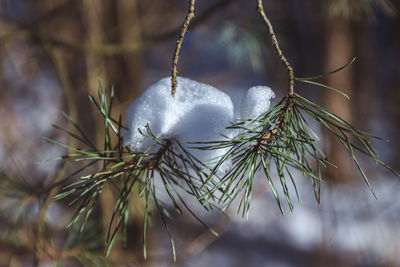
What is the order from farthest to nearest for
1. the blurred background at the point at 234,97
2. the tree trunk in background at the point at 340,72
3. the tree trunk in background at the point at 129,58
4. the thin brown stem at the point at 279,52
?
1. the tree trunk in background at the point at 340,72
2. the tree trunk in background at the point at 129,58
3. the blurred background at the point at 234,97
4. the thin brown stem at the point at 279,52

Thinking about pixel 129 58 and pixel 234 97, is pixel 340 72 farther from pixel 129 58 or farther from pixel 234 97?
pixel 234 97

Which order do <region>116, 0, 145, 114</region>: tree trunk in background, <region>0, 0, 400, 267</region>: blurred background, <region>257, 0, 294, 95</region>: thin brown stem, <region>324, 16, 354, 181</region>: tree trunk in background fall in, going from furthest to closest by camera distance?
<region>324, 16, 354, 181</region>: tree trunk in background
<region>116, 0, 145, 114</region>: tree trunk in background
<region>0, 0, 400, 267</region>: blurred background
<region>257, 0, 294, 95</region>: thin brown stem

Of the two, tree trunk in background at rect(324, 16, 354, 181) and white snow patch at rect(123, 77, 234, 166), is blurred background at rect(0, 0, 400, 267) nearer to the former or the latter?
tree trunk in background at rect(324, 16, 354, 181)

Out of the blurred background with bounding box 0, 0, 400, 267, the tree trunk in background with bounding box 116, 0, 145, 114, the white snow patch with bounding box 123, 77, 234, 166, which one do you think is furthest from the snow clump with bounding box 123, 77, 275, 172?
the tree trunk in background with bounding box 116, 0, 145, 114

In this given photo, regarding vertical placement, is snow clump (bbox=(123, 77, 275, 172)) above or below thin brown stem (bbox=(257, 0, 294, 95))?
below

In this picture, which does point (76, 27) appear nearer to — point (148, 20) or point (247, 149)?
point (148, 20)

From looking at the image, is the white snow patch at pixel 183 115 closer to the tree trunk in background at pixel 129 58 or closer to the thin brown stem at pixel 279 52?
the thin brown stem at pixel 279 52

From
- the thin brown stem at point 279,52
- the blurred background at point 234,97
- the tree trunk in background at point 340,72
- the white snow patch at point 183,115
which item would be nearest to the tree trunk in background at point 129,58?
the blurred background at point 234,97

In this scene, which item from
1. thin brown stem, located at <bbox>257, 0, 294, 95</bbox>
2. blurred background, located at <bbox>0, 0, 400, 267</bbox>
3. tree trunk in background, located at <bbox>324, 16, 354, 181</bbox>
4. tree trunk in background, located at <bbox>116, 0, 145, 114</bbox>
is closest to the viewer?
thin brown stem, located at <bbox>257, 0, 294, 95</bbox>

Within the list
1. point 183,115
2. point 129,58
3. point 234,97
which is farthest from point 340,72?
point 183,115

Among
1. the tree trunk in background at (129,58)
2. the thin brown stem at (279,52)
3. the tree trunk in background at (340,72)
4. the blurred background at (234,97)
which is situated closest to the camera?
the thin brown stem at (279,52)
